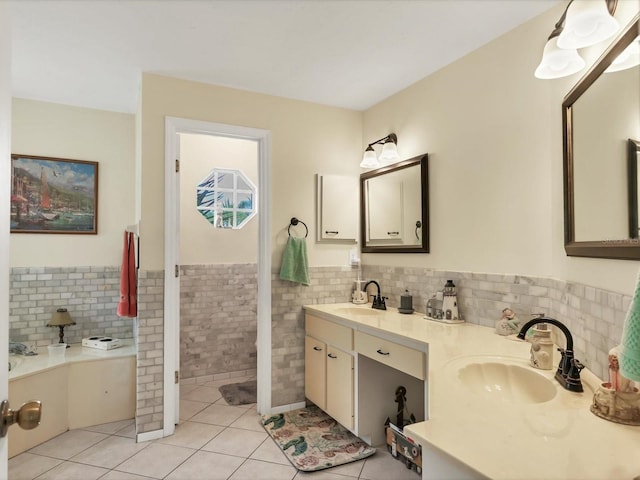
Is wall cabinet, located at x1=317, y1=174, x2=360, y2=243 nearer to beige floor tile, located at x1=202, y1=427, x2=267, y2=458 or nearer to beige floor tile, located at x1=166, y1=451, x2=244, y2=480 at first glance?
beige floor tile, located at x1=202, y1=427, x2=267, y2=458

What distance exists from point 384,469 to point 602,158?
77.1 inches

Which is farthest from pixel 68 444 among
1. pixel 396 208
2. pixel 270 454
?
pixel 396 208

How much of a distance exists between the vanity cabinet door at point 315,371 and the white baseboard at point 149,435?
1.08 metres

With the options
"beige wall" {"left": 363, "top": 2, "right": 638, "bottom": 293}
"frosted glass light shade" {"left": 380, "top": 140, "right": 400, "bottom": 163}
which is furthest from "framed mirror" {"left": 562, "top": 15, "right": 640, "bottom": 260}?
"frosted glass light shade" {"left": 380, "top": 140, "right": 400, "bottom": 163}

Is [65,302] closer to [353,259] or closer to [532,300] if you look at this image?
[353,259]

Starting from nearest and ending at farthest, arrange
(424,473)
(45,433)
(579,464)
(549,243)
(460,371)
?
(579,464)
(424,473)
(460,371)
(549,243)
(45,433)

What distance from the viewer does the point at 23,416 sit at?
75 centimetres

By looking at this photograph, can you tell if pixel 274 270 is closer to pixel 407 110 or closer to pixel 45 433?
pixel 407 110

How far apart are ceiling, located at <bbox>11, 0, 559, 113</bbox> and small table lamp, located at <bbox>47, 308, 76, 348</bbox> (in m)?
1.73

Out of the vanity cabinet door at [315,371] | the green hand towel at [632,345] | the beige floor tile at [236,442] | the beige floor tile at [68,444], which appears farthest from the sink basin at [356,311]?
the green hand towel at [632,345]

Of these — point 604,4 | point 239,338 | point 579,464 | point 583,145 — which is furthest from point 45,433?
point 604,4

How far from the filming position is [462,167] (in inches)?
95.5

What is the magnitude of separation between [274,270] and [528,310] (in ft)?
5.80

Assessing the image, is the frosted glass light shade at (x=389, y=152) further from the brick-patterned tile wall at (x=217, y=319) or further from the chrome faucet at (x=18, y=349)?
the chrome faucet at (x=18, y=349)
